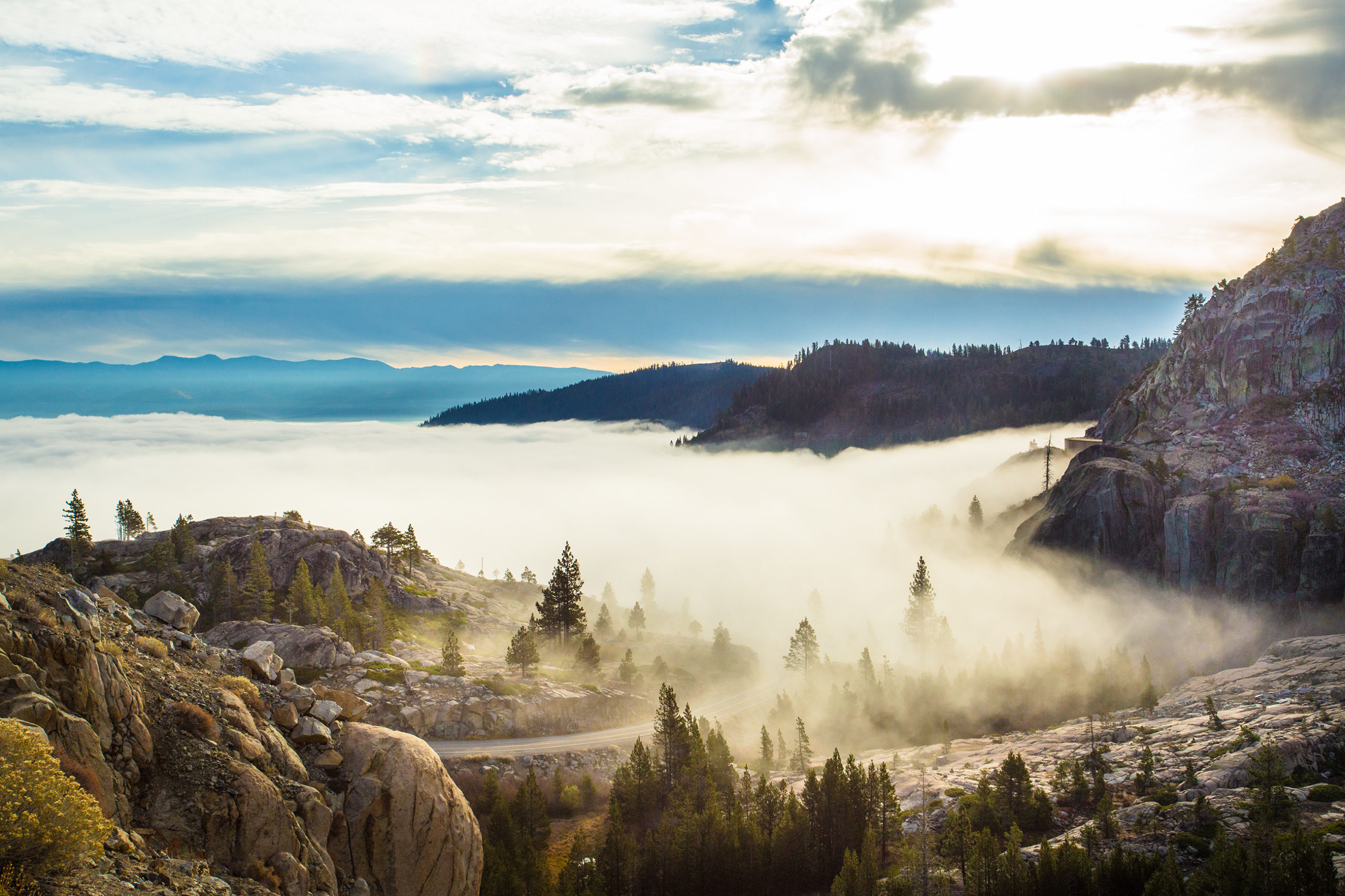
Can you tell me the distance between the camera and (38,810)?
1752 cm

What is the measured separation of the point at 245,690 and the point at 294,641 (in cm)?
7489

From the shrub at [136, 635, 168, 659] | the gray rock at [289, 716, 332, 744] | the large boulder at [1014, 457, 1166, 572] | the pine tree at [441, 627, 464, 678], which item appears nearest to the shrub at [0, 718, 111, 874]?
the shrub at [136, 635, 168, 659]

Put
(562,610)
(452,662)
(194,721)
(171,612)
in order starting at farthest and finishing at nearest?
(562,610), (452,662), (171,612), (194,721)

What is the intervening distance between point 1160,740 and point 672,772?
65.6 meters

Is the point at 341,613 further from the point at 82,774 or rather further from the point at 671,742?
the point at 82,774

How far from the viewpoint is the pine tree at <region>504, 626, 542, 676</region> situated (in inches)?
4321

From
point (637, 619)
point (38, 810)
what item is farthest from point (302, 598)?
point (38, 810)

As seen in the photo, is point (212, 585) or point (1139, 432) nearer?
point (212, 585)

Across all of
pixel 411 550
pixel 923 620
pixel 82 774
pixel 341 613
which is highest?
pixel 82 774

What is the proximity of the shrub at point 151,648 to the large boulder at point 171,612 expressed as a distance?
19.7ft

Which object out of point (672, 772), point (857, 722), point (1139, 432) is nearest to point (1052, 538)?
point (1139, 432)

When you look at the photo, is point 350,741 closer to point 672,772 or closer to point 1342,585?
point 672,772

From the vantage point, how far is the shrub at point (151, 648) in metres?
29.4

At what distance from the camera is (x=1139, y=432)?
196875mm
